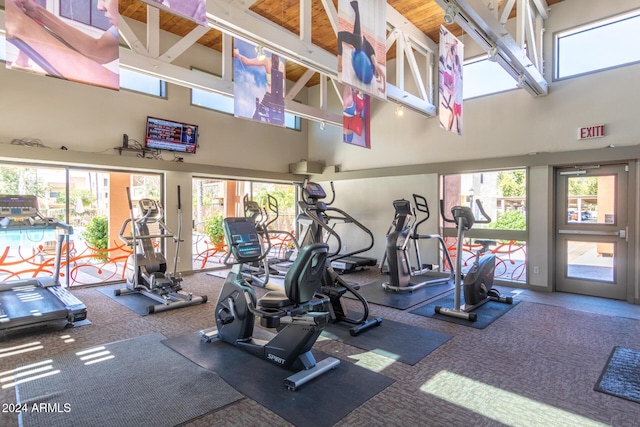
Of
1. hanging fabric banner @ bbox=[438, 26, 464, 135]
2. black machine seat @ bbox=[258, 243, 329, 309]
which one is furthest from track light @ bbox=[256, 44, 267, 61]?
black machine seat @ bbox=[258, 243, 329, 309]

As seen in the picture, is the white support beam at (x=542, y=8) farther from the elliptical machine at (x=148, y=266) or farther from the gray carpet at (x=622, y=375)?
the elliptical machine at (x=148, y=266)

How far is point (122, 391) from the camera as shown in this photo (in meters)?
2.77

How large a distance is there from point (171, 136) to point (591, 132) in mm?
7729

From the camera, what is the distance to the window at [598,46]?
18.2 ft

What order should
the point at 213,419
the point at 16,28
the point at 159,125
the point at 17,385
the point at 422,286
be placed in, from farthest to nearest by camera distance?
the point at 159,125, the point at 422,286, the point at 17,385, the point at 16,28, the point at 213,419

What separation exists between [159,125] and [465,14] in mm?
5860

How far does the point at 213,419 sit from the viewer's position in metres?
2.44

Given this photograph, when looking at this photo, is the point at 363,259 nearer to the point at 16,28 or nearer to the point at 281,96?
the point at 281,96

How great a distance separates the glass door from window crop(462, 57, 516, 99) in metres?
1.98

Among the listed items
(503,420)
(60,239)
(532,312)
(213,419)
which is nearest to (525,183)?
(532,312)

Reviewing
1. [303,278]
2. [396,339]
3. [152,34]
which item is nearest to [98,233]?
[152,34]

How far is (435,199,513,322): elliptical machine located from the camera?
183 inches

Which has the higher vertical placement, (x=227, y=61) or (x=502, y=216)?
(x=227, y=61)

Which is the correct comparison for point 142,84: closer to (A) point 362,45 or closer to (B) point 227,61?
(B) point 227,61
